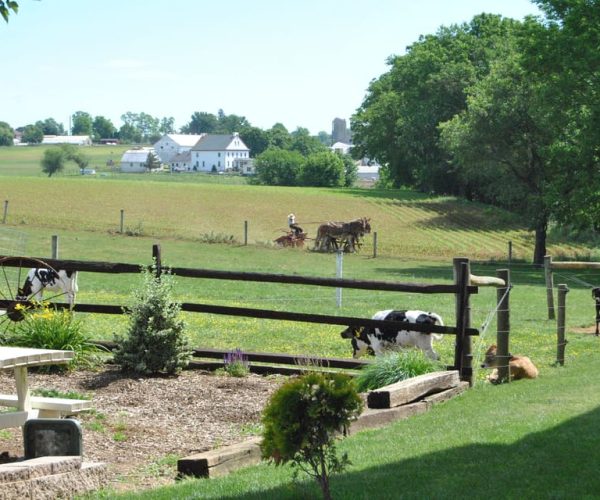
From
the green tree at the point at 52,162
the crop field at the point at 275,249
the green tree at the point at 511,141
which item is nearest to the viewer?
the crop field at the point at 275,249

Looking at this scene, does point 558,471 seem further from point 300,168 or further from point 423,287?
point 300,168

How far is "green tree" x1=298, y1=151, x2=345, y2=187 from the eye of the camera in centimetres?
15525

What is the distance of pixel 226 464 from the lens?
27.7ft

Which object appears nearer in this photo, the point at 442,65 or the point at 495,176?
the point at 495,176

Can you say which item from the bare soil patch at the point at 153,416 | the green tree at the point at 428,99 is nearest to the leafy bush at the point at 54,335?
the bare soil patch at the point at 153,416

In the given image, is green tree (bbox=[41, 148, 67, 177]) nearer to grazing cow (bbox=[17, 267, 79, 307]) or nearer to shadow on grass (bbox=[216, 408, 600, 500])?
grazing cow (bbox=[17, 267, 79, 307])

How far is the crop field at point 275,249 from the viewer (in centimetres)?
2114

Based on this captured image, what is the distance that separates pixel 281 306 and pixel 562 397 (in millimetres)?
15210

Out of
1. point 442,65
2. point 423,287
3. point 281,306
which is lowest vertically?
point 281,306

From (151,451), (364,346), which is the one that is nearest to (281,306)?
(364,346)

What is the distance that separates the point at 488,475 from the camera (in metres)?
7.61

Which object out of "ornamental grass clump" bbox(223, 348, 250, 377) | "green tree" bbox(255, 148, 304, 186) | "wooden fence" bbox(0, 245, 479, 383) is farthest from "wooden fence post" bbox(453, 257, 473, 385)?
"green tree" bbox(255, 148, 304, 186)

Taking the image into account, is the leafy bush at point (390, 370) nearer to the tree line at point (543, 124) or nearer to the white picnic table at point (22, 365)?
the white picnic table at point (22, 365)

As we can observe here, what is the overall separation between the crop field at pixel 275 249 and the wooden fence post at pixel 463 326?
1.61 ft
